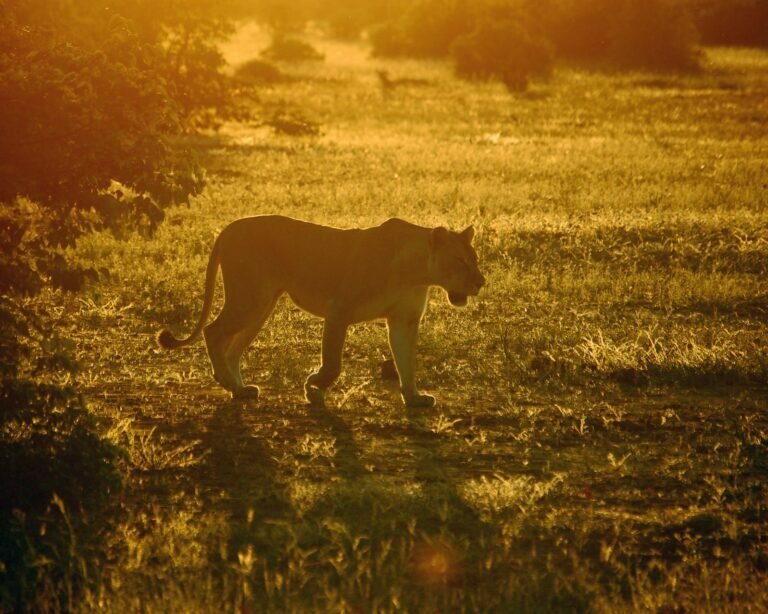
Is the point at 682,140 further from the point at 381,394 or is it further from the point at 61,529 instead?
the point at 61,529

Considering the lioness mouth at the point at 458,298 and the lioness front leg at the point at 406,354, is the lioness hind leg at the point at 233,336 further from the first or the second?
the lioness mouth at the point at 458,298

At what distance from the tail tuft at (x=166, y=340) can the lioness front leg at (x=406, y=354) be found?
5.25 ft

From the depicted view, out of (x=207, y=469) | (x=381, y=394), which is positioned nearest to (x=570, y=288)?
(x=381, y=394)

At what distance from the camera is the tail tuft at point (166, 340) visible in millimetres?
9195

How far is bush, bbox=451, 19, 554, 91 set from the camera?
1752 inches

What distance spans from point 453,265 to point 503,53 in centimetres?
3926

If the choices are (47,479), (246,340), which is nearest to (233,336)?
(246,340)

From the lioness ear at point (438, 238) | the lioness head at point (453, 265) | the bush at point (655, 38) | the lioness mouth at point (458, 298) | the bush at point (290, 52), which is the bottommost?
the lioness mouth at point (458, 298)

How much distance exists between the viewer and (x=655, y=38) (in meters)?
48.8

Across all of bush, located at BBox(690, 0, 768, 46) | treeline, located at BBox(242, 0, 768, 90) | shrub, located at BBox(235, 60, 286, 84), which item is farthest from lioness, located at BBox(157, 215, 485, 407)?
bush, located at BBox(690, 0, 768, 46)

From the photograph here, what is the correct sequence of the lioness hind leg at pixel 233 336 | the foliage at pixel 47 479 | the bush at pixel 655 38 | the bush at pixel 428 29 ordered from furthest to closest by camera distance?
the bush at pixel 428 29, the bush at pixel 655 38, the lioness hind leg at pixel 233 336, the foliage at pixel 47 479

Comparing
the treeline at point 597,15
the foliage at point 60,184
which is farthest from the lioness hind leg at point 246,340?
the treeline at point 597,15

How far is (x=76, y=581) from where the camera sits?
5.80m

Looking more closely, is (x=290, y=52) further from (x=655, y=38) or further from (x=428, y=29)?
(x=655, y=38)
